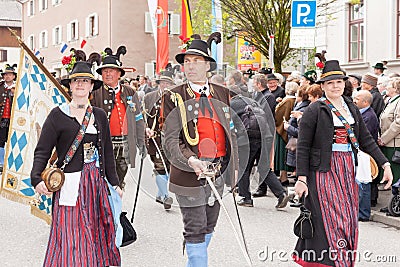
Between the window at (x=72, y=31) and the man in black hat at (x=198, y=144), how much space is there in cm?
3836

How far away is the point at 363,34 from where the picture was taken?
20219 mm

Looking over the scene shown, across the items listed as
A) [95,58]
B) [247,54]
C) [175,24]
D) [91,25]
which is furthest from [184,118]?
[91,25]

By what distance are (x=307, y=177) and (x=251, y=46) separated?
1443 centimetres

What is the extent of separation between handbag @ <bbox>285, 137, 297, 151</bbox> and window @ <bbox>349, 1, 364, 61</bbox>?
34.0 ft

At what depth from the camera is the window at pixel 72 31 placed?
141ft

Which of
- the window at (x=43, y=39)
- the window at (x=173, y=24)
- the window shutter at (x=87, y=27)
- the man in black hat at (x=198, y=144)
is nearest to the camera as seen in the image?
the man in black hat at (x=198, y=144)

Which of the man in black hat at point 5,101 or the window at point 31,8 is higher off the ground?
the window at point 31,8

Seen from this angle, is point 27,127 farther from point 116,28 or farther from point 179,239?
point 116,28

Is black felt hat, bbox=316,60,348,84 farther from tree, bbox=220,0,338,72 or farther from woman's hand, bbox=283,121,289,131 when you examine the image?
tree, bbox=220,0,338,72

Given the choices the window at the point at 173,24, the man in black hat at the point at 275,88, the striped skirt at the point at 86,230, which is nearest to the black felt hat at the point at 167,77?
the striped skirt at the point at 86,230

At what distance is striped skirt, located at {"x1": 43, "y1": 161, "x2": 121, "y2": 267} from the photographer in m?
5.21

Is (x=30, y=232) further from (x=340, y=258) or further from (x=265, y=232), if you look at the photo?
(x=340, y=258)

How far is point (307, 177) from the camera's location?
5.71 metres

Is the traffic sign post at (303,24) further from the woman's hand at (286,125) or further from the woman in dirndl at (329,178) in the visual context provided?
the woman in dirndl at (329,178)
